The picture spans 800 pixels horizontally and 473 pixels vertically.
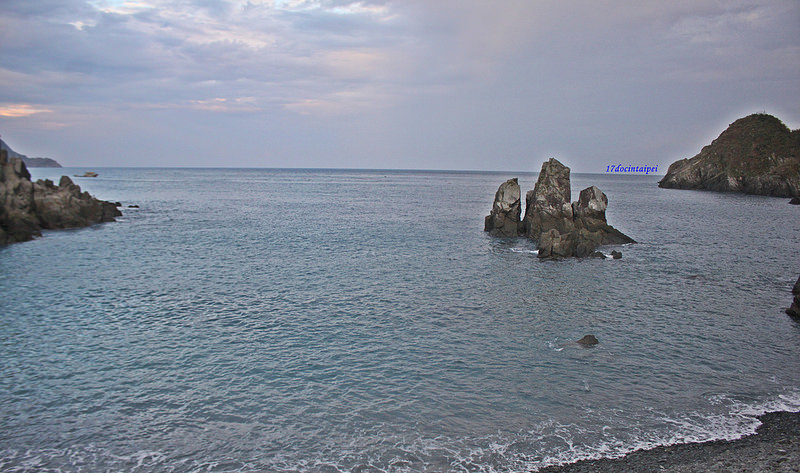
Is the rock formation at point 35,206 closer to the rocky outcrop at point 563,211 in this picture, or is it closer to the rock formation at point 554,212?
the rock formation at point 554,212

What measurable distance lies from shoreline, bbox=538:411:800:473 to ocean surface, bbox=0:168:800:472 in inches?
21.2

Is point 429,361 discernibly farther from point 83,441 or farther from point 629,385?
point 83,441

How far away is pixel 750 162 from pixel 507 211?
424ft

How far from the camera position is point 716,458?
14.0 m

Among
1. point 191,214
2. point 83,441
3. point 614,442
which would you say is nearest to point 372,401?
point 614,442

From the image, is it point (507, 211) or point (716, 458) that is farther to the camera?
point (507, 211)

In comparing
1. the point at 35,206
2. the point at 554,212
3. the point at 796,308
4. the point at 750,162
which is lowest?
the point at 796,308

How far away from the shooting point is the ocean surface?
1509 cm

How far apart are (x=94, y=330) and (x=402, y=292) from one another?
17.4 metres

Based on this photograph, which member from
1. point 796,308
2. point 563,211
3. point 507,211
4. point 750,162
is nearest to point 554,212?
point 563,211

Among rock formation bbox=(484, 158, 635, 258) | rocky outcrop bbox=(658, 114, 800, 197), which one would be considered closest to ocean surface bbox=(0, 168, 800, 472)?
rock formation bbox=(484, 158, 635, 258)

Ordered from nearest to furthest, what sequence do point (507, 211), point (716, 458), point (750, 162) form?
1. point (716, 458)
2. point (507, 211)
3. point (750, 162)

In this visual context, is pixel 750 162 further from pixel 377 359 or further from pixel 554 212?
pixel 377 359

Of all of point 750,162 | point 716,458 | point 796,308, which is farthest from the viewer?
point 750,162
